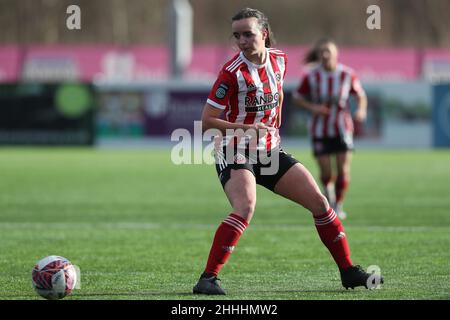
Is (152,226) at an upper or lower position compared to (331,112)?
lower

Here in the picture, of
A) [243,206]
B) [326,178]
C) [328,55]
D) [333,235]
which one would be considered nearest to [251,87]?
[243,206]

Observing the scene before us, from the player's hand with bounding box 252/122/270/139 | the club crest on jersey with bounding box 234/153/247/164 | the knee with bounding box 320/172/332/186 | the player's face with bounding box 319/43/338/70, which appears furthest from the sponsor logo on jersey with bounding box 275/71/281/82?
the knee with bounding box 320/172/332/186

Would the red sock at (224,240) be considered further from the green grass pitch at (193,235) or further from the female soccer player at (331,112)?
the female soccer player at (331,112)

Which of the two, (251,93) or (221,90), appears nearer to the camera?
(221,90)

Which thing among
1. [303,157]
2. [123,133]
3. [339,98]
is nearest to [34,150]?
[123,133]

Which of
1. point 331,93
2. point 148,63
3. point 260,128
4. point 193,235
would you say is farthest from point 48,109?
point 260,128

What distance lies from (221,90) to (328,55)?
598cm

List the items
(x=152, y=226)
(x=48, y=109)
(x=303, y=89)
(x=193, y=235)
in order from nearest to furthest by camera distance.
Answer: (x=193, y=235) < (x=152, y=226) < (x=303, y=89) < (x=48, y=109)

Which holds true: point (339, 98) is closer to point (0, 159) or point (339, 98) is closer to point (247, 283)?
point (247, 283)

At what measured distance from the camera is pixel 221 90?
280 inches

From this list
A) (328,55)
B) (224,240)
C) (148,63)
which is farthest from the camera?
(148,63)

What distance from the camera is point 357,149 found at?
88.9 feet

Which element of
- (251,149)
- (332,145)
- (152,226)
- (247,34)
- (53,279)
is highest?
(247,34)

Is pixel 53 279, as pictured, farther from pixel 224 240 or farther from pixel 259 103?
pixel 259 103
